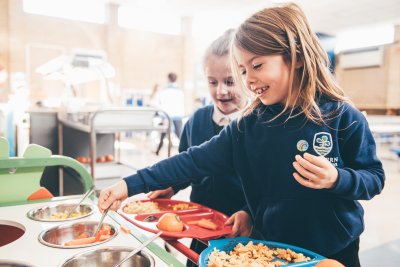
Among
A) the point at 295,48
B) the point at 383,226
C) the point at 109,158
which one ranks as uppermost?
the point at 295,48

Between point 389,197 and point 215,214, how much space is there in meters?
3.89

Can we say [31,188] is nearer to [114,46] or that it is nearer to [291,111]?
[291,111]

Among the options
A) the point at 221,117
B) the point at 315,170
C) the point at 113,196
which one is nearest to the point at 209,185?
the point at 221,117

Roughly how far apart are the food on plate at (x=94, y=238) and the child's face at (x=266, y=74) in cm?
57

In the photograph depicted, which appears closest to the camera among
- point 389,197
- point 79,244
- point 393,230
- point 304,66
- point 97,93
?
point 79,244

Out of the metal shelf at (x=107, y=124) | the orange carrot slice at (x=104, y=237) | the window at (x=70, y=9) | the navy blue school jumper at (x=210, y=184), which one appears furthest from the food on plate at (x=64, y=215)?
the window at (x=70, y=9)

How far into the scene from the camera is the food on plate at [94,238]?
0.88 meters

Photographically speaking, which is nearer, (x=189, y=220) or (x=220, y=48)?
(x=189, y=220)

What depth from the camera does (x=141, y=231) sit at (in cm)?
97

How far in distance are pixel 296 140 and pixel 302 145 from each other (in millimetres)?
21

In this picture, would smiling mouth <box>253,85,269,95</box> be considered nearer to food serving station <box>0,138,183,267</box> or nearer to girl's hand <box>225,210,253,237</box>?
girl's hand <box>225,210,253,237</box>

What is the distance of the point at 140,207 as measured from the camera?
1.23m

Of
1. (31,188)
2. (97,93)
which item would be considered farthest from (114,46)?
(31,188)

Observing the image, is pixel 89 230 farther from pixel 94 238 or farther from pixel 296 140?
pixel 296 140
